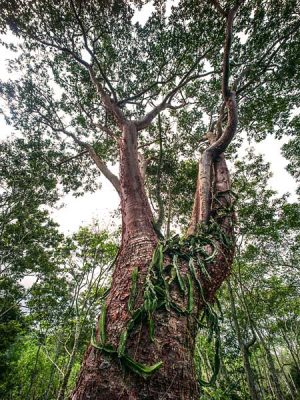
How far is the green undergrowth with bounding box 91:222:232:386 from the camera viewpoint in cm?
141

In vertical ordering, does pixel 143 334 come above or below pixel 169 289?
below

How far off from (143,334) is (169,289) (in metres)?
0.43

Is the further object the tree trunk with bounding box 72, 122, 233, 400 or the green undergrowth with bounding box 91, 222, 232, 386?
the green undergrowth with bounding box 91, 222, 232, 386

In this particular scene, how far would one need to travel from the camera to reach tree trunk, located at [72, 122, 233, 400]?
1.23 metres

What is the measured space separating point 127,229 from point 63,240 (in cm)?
794

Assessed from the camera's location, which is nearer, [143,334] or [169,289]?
[143,334]

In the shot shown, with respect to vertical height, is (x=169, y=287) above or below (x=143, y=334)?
above

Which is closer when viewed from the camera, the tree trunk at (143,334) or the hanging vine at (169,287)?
the tree trunk at (143,334)

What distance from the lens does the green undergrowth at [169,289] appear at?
1.41 m

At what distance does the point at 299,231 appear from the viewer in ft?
32.3

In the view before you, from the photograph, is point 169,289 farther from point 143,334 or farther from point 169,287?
point 143,334

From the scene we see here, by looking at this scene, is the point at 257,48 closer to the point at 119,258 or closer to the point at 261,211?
the point at 261,211

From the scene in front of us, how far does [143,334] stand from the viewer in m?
1.45

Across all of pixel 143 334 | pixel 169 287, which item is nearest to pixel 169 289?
pixel 169 287
